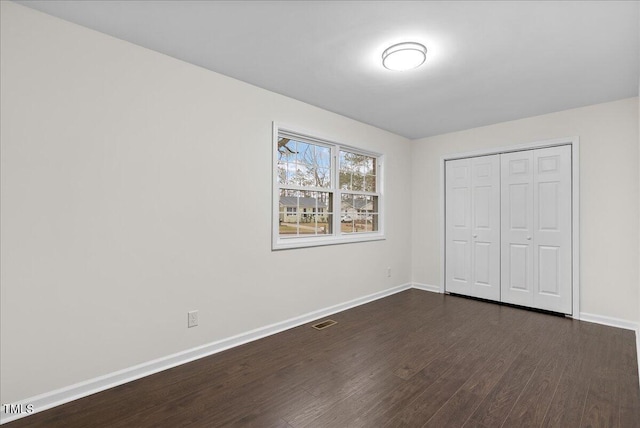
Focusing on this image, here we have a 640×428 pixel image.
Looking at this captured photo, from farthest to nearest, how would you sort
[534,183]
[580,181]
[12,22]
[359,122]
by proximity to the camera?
[359,122]
[534,183]
[580,181]
[12,22]

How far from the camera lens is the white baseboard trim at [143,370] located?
194cm

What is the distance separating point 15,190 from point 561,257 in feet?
17.2

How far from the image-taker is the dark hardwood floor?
1.87 m

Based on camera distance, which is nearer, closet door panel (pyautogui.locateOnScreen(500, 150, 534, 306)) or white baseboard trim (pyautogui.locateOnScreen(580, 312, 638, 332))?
white baseboard trim (pyautogui.locateOnScreen(580, 312, 638, 332))

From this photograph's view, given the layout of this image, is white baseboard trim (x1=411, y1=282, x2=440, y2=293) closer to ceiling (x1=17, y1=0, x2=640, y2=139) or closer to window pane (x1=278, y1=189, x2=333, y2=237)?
window pane (x1=278, y1=189, x2=333, y2=237)

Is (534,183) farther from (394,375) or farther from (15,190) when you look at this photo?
(15,190)

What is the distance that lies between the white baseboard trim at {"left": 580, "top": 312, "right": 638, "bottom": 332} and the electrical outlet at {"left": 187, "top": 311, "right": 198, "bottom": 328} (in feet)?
14.0

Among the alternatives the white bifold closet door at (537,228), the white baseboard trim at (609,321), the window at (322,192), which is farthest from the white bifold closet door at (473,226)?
the window at (322,192)

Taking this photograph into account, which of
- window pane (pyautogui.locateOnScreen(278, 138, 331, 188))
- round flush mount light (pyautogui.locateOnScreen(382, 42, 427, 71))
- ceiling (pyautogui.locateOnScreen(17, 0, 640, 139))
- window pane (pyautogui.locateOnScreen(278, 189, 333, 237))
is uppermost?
ceiling (pyautogui.locateOnScreen(17, 0, 640, 139))

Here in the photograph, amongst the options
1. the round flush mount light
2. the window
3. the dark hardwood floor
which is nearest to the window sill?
the window

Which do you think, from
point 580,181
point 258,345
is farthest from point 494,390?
point 580,181

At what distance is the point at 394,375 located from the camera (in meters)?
2.36

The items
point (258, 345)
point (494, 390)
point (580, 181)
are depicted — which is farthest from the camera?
point (580, 181)

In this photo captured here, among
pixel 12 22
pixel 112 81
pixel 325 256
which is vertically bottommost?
pixel 325 256
